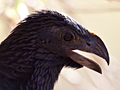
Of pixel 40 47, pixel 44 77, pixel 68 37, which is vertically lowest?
pixel 44 77

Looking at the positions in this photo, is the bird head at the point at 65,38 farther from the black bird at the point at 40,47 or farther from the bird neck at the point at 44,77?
the bird neck at the point at 44,77

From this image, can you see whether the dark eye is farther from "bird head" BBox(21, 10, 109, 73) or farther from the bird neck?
the bird neck

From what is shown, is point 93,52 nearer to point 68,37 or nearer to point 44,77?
point 68,37

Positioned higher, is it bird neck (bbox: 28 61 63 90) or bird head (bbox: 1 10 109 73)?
bird head (bbox: 1 10 109 73)

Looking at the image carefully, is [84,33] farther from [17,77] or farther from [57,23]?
[17,77]

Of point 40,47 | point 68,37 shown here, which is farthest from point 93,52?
point 40,47

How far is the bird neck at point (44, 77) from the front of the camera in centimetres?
237

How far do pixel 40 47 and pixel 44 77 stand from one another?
0.62 feet

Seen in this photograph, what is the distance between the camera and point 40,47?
2355 mm

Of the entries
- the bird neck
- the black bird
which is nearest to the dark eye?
the black bird

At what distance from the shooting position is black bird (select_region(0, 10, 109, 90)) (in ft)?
7.64

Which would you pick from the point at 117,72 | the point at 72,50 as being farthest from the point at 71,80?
the point at 72,50

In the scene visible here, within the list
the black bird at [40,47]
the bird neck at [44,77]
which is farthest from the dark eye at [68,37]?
the bird neck at [44,77]

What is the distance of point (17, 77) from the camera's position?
2.34 m
